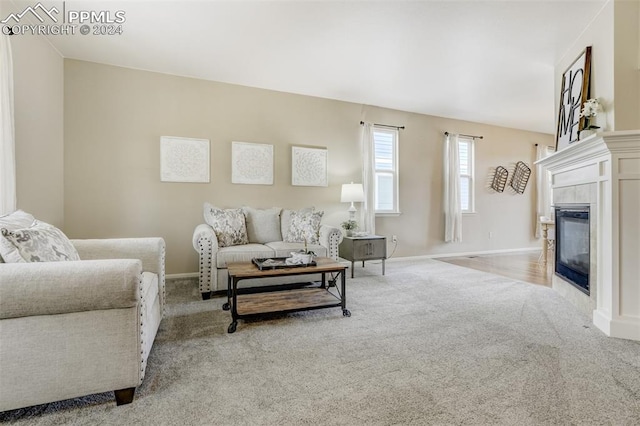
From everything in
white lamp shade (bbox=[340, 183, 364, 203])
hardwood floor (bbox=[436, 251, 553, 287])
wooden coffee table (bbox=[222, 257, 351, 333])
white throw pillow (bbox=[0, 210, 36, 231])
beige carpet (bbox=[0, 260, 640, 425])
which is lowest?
beige carpet (bbox=[0, 260, 640, 425])

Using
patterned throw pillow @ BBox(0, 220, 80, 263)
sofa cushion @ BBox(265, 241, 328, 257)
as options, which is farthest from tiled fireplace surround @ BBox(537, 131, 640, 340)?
patterned throw pillow @ BBox(0, 220, 80, 263)

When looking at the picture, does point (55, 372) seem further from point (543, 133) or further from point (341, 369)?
point (543, 133)

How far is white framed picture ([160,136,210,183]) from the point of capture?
3.89 meters

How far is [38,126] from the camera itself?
2992 millimetres

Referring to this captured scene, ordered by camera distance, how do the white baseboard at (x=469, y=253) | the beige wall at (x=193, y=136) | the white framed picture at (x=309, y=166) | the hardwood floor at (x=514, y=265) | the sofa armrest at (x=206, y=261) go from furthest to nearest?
the white baseboard at (x=469, y=253), the white framed picture at (x=309, y=166), the hardwood floor at (x=514, y=265), the beige wall at (x=193, y=136), the sofa armrest at (x=206, y=261)

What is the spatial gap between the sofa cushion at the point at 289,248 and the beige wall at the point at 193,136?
3.23ft

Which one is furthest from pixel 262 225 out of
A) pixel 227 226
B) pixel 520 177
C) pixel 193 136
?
pixel 520 177

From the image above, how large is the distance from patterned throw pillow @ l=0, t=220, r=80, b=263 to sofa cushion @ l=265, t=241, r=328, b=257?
6.32ft

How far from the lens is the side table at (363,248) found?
13.6 ft

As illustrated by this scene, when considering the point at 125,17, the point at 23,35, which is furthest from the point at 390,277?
the point at 23,35

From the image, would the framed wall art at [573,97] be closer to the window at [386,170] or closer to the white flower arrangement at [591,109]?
the white flower arrangement at [591,109]

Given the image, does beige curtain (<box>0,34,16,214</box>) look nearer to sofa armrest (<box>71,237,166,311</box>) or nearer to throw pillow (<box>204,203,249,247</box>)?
sofa armrest (<box>71,237,166,311</box>)

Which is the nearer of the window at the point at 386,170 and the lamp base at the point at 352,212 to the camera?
the lamp base at the point at 352,212

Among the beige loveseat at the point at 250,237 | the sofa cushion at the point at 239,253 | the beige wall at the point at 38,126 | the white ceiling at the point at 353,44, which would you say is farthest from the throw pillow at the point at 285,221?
the beige wall at the point at 38,126
